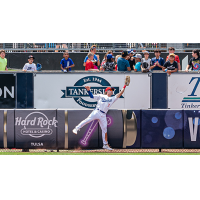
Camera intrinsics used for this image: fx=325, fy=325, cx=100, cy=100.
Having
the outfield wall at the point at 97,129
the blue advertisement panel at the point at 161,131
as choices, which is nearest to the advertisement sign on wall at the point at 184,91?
the outfield wall at the point at 97,129

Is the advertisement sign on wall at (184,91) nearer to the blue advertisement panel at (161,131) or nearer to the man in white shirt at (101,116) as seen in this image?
the blue advertisement panel at (161,131)

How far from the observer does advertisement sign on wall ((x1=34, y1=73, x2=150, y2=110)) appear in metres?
13.0

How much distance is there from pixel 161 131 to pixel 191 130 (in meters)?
1.11

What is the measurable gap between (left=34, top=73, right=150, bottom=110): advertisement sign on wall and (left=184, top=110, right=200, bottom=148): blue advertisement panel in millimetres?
1956

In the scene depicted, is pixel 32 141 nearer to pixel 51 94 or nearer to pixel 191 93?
pixel 51 94

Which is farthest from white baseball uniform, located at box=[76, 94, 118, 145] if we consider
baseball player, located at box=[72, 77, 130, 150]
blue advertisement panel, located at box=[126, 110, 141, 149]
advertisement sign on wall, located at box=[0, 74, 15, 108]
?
advertisement sign on wall, located at box=[0, 74, 15, 108]

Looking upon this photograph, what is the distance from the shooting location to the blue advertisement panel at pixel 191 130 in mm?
11938

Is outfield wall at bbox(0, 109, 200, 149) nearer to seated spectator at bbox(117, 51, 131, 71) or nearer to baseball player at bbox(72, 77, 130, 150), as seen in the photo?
baseball player at bbox(72, 77, 130, 150)

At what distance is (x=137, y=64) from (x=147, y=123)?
2.84 m

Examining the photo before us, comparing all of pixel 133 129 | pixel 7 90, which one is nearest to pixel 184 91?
pixel 133 129

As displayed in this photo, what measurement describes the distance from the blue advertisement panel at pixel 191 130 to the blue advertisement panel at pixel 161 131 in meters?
0.19

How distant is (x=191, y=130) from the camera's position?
39.2ft

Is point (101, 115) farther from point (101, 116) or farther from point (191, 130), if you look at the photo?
point (191, 130)

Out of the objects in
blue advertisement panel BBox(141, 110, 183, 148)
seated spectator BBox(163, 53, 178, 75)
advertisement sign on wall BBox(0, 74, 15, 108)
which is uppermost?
seated spectator BBox(163, 53, 178, 75)
